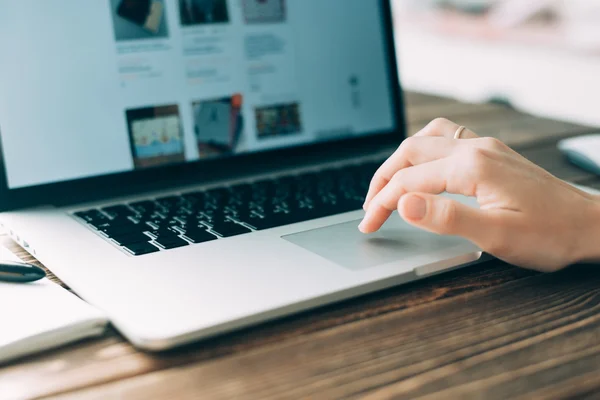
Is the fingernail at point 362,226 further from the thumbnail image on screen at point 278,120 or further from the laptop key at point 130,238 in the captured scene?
the thumbnail image on screen at point 278,120

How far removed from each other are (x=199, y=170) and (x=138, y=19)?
0.65 feet

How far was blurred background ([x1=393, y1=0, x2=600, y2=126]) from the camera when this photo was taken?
3673 mm

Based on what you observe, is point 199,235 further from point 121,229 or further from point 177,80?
point 177,80

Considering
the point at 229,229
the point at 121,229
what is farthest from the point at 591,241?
the point at 121,229

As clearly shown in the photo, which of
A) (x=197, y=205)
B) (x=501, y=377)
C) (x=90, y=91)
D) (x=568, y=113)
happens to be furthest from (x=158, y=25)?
(x=568, y=113)

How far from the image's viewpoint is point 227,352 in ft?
1.40

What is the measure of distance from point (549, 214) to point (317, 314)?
0.21 m

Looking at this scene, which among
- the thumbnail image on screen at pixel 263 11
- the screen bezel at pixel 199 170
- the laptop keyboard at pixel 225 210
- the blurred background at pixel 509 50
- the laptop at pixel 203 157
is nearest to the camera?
the laptop at pixel 203 157

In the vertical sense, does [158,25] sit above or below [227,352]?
above

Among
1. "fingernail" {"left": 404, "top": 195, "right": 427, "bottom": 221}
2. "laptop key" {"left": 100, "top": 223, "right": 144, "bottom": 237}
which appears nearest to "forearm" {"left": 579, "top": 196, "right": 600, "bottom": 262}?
"fingernail" {"left": 404, "top": 195, "right": 427, "bottom": 221}

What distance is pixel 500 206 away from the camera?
1.72 feet

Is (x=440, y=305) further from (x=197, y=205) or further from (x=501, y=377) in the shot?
(x=197, y=205)

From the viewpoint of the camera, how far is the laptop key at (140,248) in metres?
0.56

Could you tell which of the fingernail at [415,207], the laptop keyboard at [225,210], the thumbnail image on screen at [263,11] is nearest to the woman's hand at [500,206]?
the fingernail at [415,207]
